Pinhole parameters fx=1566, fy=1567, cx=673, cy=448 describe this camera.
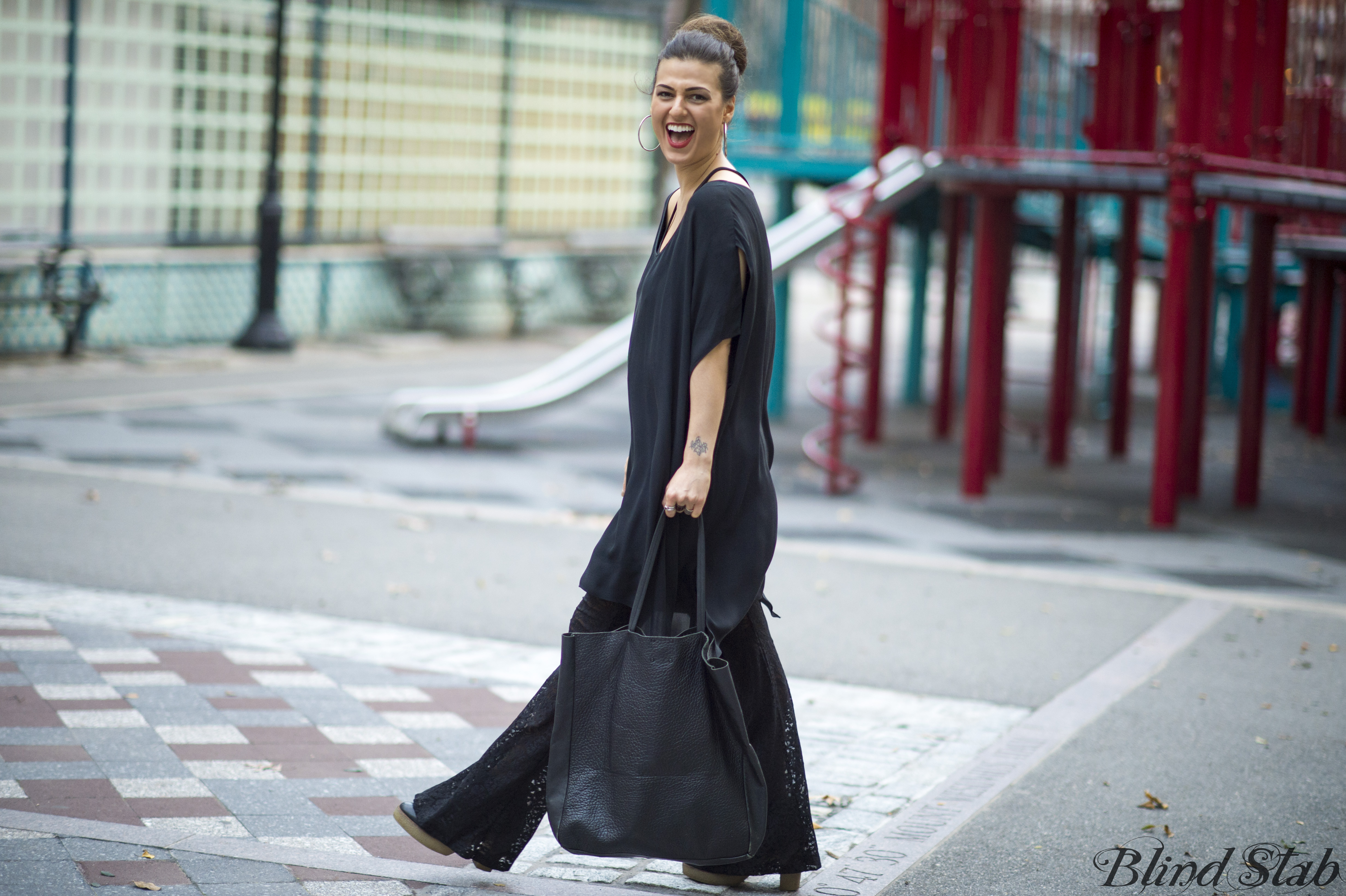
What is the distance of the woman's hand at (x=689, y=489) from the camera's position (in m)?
3.49

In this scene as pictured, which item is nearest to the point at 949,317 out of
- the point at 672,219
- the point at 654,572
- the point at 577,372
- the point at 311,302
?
the point at 577,372

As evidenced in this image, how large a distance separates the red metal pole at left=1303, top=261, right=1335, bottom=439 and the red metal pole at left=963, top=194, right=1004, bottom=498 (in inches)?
237

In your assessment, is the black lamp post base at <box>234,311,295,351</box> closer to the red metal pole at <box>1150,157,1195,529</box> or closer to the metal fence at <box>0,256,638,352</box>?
the metal fence at <box>0,256,638,352</box>

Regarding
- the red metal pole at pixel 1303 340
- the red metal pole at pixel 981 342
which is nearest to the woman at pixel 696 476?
the red metal pole at pixel 981 342

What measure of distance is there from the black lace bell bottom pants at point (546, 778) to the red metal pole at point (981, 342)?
262 inches

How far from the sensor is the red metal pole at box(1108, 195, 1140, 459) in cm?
1251

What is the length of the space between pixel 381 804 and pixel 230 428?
7859 millimetres

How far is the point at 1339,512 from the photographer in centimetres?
1079

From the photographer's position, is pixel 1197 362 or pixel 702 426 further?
pixel 1197 362

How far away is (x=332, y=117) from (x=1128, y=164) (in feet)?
37.0

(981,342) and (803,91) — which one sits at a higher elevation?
(803,91)

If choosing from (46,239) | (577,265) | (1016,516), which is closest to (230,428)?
(46,239)

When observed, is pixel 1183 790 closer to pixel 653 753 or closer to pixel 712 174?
pixel 653 753

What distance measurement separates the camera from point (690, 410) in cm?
357
